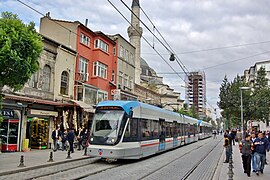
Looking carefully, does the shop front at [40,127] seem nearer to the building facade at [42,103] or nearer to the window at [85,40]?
the building facade at [42,103]

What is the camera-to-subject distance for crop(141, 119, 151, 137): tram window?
58.6 feet

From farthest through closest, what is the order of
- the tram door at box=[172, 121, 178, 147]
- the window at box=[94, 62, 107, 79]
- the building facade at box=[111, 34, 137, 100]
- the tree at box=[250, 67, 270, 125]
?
the tree at box=[250, 67, 270, 125] < the building facade at box=[111, 34, 137, 100] < the window at box=[94, 62, 107, 79] < the tram door at box=[172, 121, 178, 147]

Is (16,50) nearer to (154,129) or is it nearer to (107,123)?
(107,123)

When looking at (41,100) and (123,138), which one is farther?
(41,100)

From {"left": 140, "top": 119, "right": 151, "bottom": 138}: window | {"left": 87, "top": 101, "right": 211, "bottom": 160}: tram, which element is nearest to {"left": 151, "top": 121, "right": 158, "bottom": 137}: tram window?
{"left": 87, "top": 101, "right": 211, "bottom": 160}: tram

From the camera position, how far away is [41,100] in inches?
872

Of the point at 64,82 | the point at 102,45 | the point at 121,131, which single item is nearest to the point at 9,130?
the point at 64,82

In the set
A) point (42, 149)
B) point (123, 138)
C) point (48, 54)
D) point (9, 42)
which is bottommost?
point (42, 149)

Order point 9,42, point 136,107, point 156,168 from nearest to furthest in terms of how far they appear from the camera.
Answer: point 9,42 < point 156,168 < point 136,107

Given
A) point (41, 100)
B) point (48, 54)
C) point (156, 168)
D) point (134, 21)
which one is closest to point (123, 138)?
point (156, 168)

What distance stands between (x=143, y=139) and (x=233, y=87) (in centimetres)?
2789

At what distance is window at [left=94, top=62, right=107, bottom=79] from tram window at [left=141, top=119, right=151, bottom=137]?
13.6 metres

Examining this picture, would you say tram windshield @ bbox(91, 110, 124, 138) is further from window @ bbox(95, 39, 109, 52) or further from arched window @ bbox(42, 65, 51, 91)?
window @ bbox(95, 39, 109, 52)

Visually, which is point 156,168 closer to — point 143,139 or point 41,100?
point 143,139
